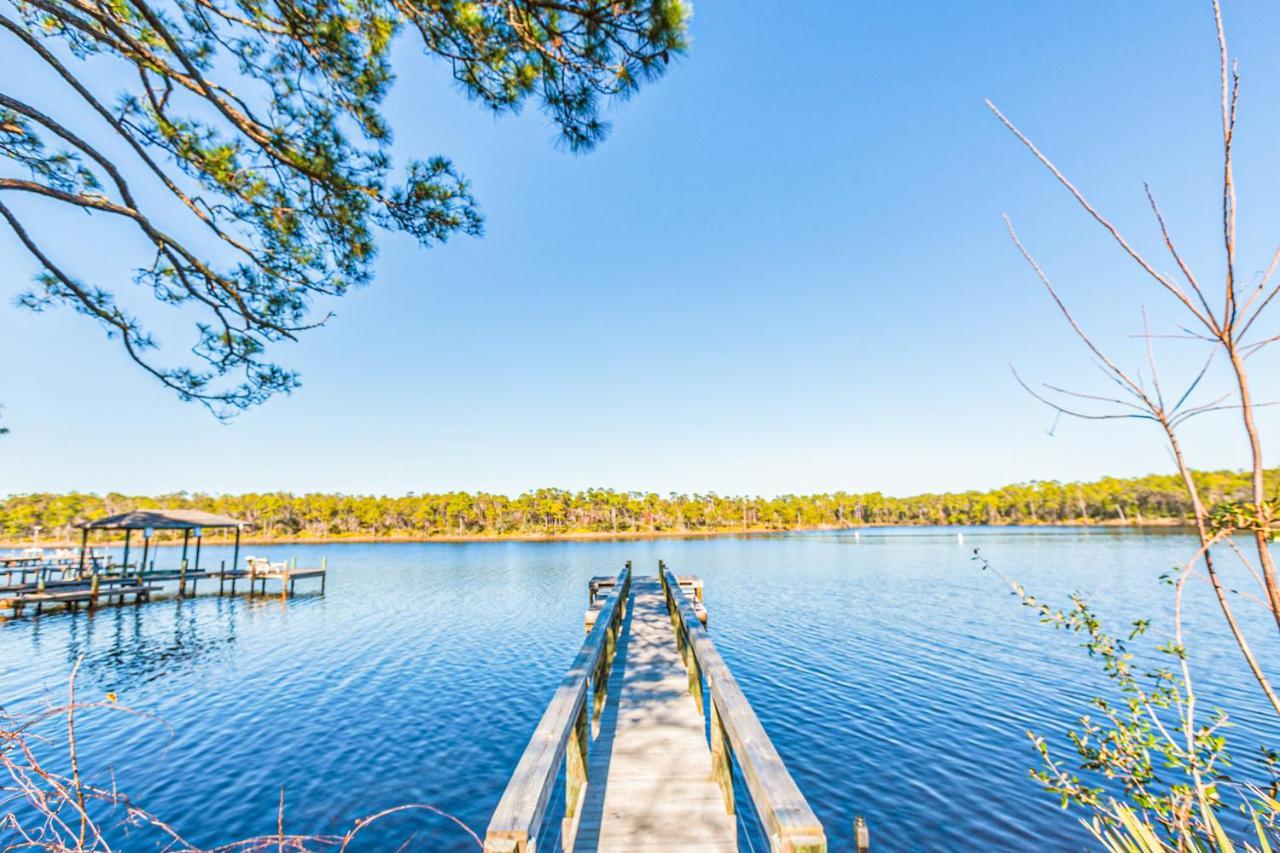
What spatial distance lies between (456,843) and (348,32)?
28.3ft

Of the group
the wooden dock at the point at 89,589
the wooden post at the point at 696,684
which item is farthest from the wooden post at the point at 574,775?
the wooden dock at the point at 89,589

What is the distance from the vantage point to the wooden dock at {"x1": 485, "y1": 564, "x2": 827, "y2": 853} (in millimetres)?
2355

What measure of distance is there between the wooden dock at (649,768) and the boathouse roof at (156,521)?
2501 centimetres

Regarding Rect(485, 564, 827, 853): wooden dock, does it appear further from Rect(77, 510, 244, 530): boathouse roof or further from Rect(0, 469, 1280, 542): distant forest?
Rect(0, 469, 1280, 542): distant forest

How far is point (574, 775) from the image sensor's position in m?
4.05

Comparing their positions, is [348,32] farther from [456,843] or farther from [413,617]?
[413,617]

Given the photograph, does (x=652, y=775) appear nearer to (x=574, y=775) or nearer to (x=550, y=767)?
(x=574, y=775)

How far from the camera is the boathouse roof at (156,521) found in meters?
22.3

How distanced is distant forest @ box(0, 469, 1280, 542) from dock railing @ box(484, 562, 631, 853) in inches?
3598

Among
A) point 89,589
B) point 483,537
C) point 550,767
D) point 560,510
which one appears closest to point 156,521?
point 89,589

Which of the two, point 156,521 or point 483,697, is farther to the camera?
point 156,521

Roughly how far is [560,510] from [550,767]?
311ft

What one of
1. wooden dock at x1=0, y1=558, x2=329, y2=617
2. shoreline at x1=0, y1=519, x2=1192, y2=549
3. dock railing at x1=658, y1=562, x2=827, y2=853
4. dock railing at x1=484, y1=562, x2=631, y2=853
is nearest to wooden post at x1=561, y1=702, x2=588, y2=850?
dock railing at x1=484, y1=562, x2=631, y2=853

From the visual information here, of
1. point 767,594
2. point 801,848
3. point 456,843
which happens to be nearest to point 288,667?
point 456,843
